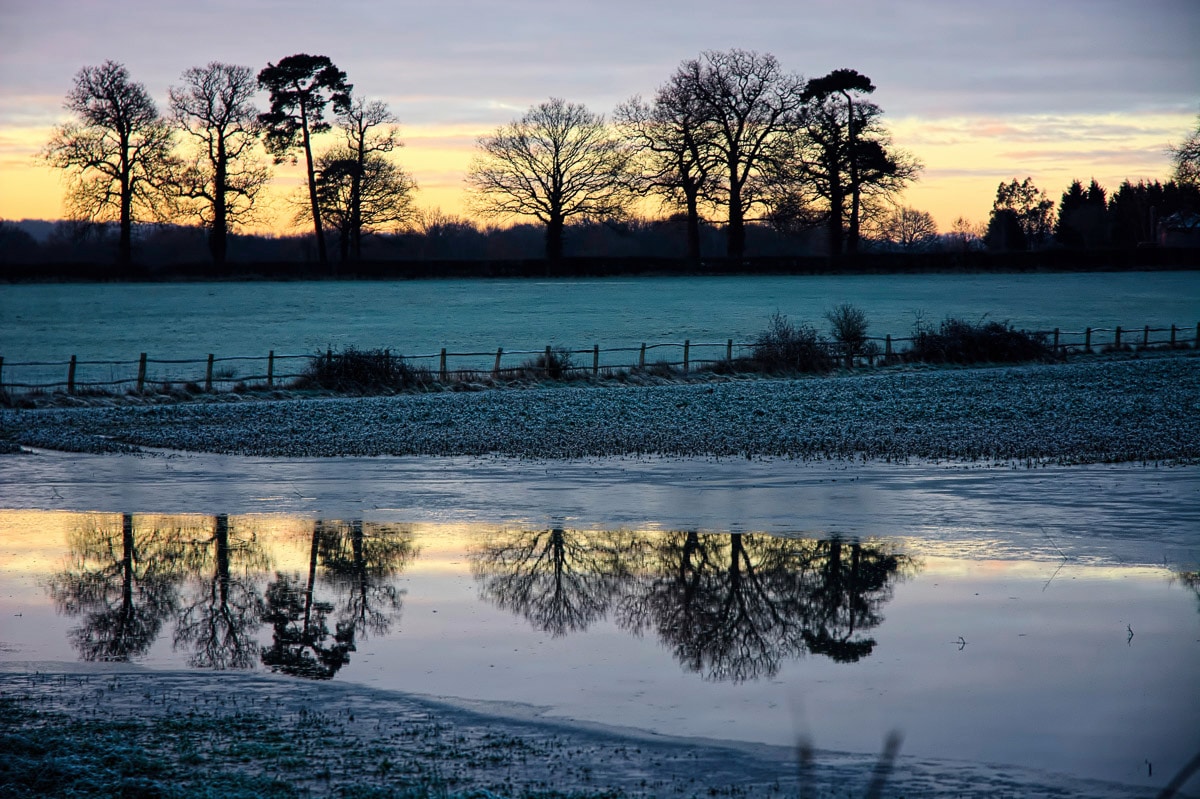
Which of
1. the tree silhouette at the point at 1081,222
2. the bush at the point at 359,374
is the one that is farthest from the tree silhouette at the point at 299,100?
the tree silhouette at the point at 1081,222

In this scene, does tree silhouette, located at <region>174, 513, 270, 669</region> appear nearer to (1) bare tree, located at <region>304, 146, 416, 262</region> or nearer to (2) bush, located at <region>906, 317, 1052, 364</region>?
(2) bush, located at <region>906, 317, 1052, 364</region>

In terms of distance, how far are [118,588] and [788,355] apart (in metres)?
29.1

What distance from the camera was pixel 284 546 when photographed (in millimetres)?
12242

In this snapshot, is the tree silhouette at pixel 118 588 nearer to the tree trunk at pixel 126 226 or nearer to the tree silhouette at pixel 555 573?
the tree silhouette at pixel 555 573

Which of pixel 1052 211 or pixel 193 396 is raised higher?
pixel 1052 211

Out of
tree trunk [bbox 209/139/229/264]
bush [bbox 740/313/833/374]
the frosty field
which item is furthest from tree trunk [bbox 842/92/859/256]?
the frosty field

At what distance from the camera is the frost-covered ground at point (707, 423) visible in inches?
782

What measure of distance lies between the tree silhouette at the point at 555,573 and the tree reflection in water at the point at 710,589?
1cm

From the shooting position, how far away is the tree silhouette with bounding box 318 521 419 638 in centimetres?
966

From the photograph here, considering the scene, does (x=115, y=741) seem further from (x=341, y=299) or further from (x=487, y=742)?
(x=341, y=299)

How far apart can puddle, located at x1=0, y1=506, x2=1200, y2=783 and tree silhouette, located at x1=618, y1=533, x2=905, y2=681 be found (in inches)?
1.2

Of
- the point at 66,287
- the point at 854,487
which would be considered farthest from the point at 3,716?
the point at 66,287

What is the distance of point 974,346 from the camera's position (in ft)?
133

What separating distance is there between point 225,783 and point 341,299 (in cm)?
5458
